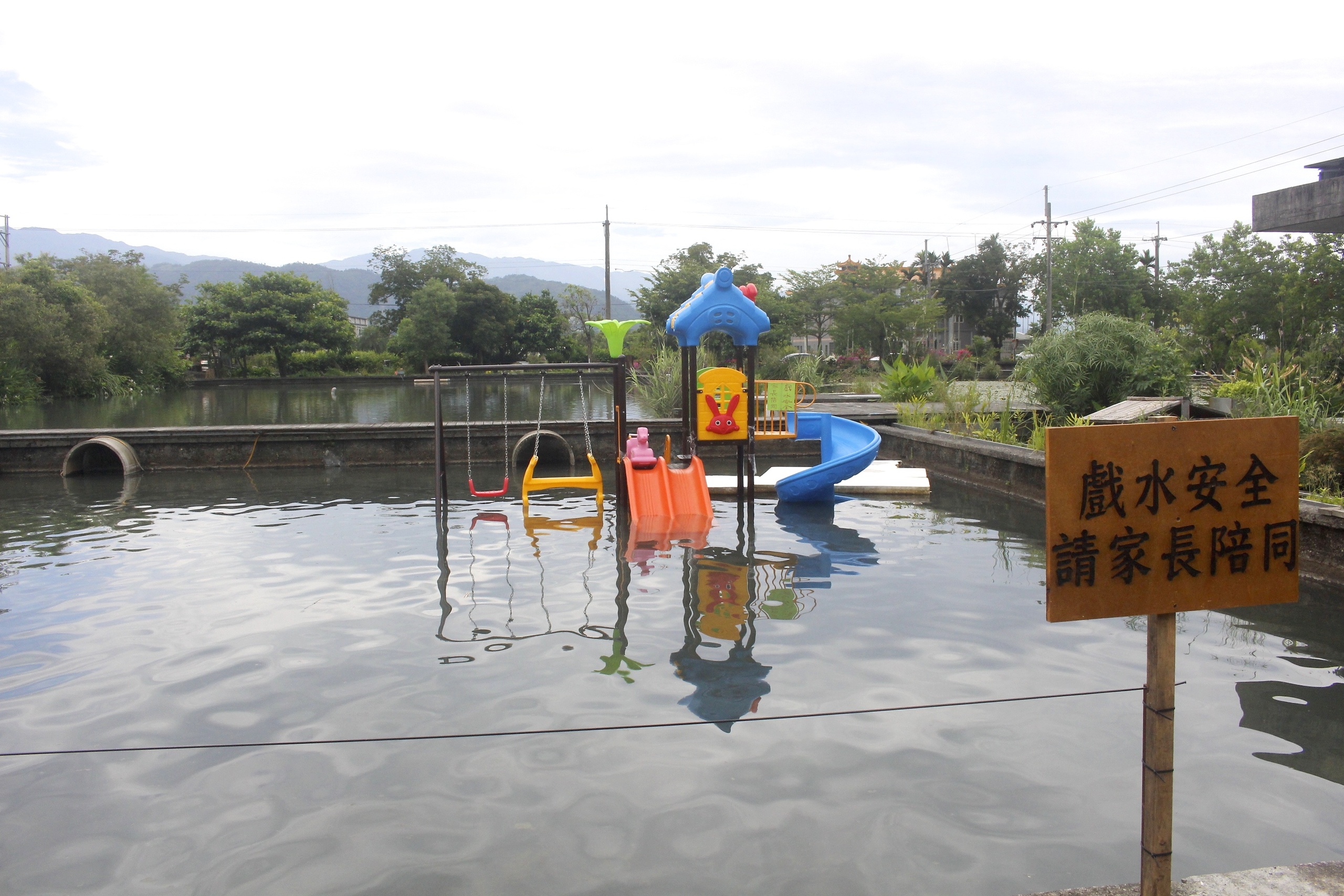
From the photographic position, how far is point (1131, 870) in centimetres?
342

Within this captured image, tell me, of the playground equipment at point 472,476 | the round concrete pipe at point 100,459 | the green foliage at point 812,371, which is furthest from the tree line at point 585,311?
the round concrete pipe at point 100,459

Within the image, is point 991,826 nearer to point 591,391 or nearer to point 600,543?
point 600,543

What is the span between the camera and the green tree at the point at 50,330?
113 feet

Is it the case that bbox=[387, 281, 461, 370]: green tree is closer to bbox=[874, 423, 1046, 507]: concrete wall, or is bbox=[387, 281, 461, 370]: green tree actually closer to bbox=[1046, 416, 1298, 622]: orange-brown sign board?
bbox=[874, 423, 1046, 507]: concrete wall

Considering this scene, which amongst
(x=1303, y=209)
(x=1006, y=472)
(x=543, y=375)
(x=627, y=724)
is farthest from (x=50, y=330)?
(x=1303, y=209)

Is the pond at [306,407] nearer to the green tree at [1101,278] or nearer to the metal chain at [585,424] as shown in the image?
the metal chain at [585,424]

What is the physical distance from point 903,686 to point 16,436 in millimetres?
16030

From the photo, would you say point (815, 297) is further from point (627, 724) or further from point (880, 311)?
point (627, 724)

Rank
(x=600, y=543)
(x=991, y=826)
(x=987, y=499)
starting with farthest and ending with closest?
(x=987, y=499) < (x=600, y=543) < (x=991, y=826)

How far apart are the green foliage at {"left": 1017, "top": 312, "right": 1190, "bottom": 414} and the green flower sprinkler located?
357 inches

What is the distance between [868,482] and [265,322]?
49951mm

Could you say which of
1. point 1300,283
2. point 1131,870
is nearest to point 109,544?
point 1131,870

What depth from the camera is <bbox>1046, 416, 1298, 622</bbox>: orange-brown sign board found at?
272 centimetres

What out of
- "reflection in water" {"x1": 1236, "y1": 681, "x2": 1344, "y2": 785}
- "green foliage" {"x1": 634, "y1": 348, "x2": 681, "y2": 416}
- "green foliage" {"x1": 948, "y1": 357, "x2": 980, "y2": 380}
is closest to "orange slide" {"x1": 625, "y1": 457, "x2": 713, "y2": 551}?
"reflection in water" {"x1": 1236, "y1": 681, "x2": 1344, "y2": 785}
